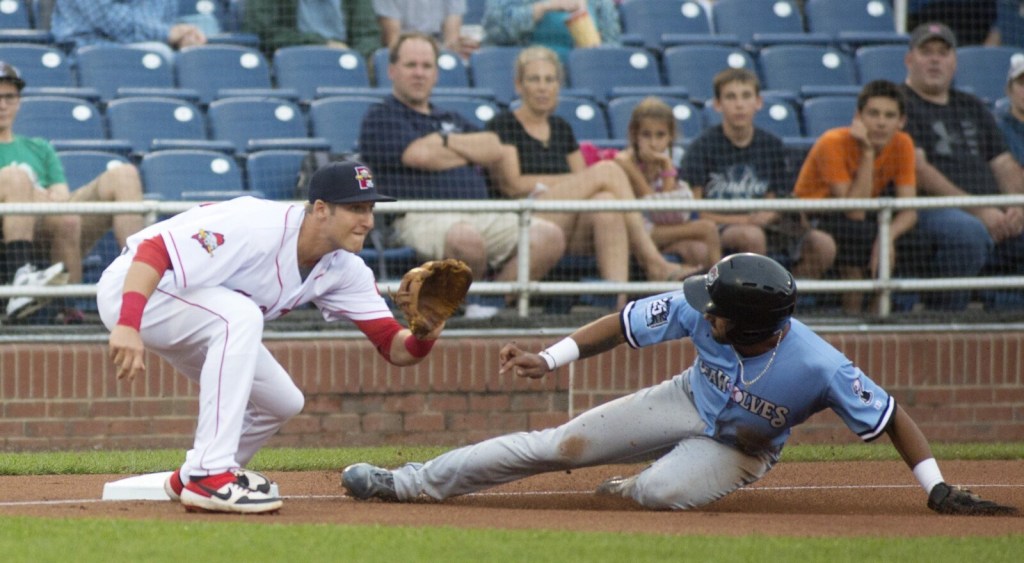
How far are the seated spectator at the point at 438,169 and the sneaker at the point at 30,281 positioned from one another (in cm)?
191

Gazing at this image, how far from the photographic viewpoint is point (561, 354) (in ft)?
19.1

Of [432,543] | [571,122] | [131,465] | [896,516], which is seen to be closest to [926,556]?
[896,516]

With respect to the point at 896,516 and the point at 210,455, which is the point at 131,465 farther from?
the point at 896,516

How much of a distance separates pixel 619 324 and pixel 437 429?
282 cm

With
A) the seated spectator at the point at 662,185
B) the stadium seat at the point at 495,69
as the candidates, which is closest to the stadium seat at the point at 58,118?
the stadium seat at the point at 495,69

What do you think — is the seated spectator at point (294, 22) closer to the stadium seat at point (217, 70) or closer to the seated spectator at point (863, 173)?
the stadium seat at point (217, 70)

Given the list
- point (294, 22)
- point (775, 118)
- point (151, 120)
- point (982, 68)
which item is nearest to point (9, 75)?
point (151, 120)

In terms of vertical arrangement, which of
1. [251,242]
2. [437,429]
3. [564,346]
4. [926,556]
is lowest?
[437,429]

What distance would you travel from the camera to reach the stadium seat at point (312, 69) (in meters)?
10.5

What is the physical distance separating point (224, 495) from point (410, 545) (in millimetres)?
962

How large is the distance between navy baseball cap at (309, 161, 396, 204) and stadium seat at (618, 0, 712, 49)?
6.78 m

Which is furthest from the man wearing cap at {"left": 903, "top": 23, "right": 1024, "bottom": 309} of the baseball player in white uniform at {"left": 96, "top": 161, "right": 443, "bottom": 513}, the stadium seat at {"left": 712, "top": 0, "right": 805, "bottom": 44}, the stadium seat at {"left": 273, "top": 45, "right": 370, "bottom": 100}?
the baseball player in white uniform at {"left": 96, "top": 161, "right": 443, "bottom": 513}

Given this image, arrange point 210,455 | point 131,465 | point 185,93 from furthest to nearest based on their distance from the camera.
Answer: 1. point 185,93
2. point 131,465
3. point 210,455

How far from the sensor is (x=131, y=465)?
23.5 ft
